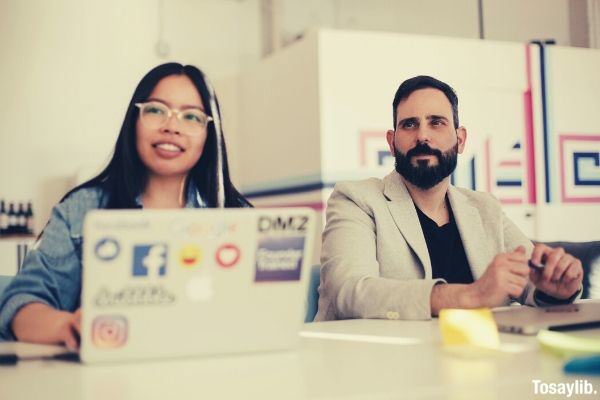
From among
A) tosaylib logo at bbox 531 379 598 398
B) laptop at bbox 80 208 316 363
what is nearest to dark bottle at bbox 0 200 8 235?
laptop at bbox 80 208 316 363

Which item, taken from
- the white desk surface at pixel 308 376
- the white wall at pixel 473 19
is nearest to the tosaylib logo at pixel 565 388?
the white desk surface at pixel 308 376

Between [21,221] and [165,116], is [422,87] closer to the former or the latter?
[165,116]

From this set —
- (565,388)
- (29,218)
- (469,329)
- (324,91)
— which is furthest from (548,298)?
(29,218)

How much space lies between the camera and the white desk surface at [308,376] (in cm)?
76

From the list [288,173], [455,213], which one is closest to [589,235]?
[288,173]

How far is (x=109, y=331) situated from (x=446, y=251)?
127 cm

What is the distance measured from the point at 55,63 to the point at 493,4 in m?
3.10

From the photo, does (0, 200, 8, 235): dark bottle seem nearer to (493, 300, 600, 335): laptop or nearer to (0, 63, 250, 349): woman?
(0, 63, 250, 349): woman

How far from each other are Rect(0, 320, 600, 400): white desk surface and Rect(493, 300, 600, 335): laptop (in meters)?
0.11

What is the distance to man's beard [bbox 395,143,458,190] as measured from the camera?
1991 mm

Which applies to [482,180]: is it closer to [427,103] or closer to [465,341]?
[427,103]

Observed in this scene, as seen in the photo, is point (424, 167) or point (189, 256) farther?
point (424, 167)

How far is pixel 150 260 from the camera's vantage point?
34.7 inches

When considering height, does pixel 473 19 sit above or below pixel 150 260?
above
